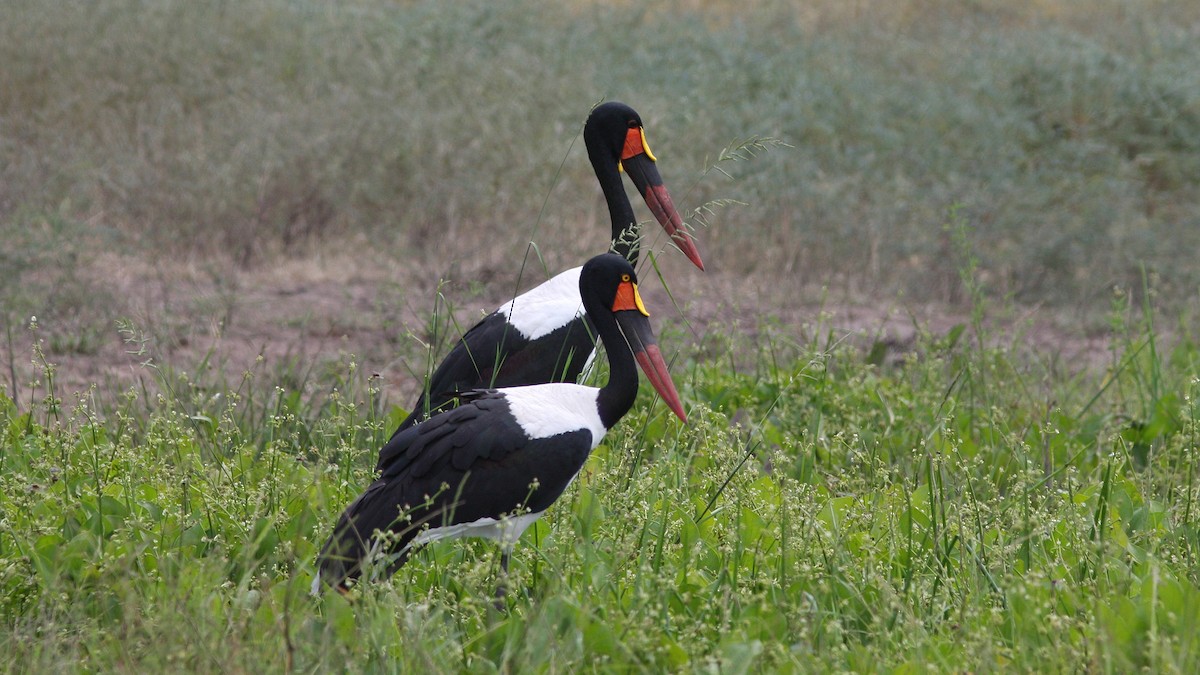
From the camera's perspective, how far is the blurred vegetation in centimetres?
750

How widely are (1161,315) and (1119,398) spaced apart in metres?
2.08

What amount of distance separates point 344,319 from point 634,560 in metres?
3.11

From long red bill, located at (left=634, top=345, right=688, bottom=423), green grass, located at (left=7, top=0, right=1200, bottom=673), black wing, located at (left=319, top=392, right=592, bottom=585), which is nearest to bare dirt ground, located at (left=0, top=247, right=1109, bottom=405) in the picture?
green grass, located at (left=7, top=0, right=1200, bottom=673)

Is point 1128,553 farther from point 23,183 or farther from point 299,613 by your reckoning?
point 23,183

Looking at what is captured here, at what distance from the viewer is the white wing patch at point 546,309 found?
14.2 ft

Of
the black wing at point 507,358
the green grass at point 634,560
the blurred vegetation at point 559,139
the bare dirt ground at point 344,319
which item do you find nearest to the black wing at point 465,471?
the green grass at point 634,560

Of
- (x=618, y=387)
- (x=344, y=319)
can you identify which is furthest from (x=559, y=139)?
(x=618, y=387)

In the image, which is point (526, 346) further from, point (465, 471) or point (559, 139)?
point (559, 139)

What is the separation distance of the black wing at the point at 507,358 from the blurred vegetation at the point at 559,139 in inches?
82.5

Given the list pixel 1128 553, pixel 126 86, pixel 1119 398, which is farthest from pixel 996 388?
pixel 126 86

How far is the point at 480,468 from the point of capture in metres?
3.24

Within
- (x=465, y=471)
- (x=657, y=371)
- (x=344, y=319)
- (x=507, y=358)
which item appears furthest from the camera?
(x=344, y=319)

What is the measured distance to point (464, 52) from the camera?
9609 mm

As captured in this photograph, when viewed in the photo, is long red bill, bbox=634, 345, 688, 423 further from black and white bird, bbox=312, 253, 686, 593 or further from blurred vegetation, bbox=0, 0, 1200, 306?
blurred vegetation, bbox=0, 0, 1200, 306
